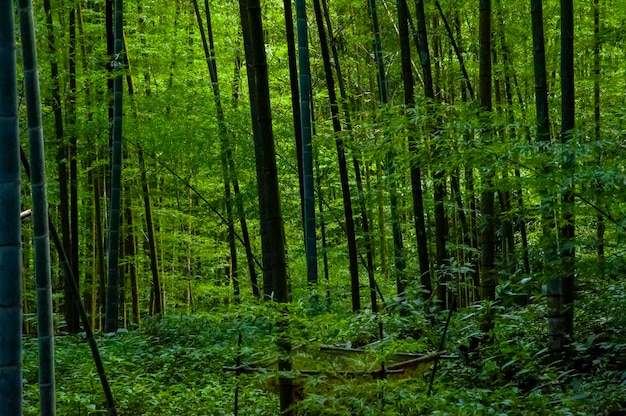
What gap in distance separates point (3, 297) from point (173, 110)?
685 cm

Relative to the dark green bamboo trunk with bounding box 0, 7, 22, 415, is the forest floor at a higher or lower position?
lower

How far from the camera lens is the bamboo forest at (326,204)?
280 cm

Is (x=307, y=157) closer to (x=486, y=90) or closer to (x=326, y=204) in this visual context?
(x=326, y=204)

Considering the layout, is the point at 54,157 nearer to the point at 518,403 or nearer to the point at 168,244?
the point at 168,244

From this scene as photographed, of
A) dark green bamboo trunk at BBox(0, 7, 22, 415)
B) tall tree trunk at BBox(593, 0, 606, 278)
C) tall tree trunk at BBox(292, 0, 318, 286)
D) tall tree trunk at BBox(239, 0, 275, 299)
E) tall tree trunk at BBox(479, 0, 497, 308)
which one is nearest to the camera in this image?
dark green bamboo trunk at BBox(0, 7, 22, 415)

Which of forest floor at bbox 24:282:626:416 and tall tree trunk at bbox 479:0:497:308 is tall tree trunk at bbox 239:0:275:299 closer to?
forest floor at bbox 24:282:626:416

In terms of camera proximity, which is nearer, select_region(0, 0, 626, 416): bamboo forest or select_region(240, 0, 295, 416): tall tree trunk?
select_region(240, 0, 295, 416): tall tree trunk

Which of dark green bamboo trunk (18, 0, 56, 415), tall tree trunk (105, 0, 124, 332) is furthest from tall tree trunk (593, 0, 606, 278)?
tall tree trunk (105, 0, 124, 332)

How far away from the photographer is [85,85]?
7.66m

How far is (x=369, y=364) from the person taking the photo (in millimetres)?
2898

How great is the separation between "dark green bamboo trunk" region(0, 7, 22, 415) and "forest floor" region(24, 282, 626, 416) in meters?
0.73

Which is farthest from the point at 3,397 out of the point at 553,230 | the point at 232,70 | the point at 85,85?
the point at 232,70

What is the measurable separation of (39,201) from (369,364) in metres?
1.68

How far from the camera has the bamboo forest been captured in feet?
9.18
